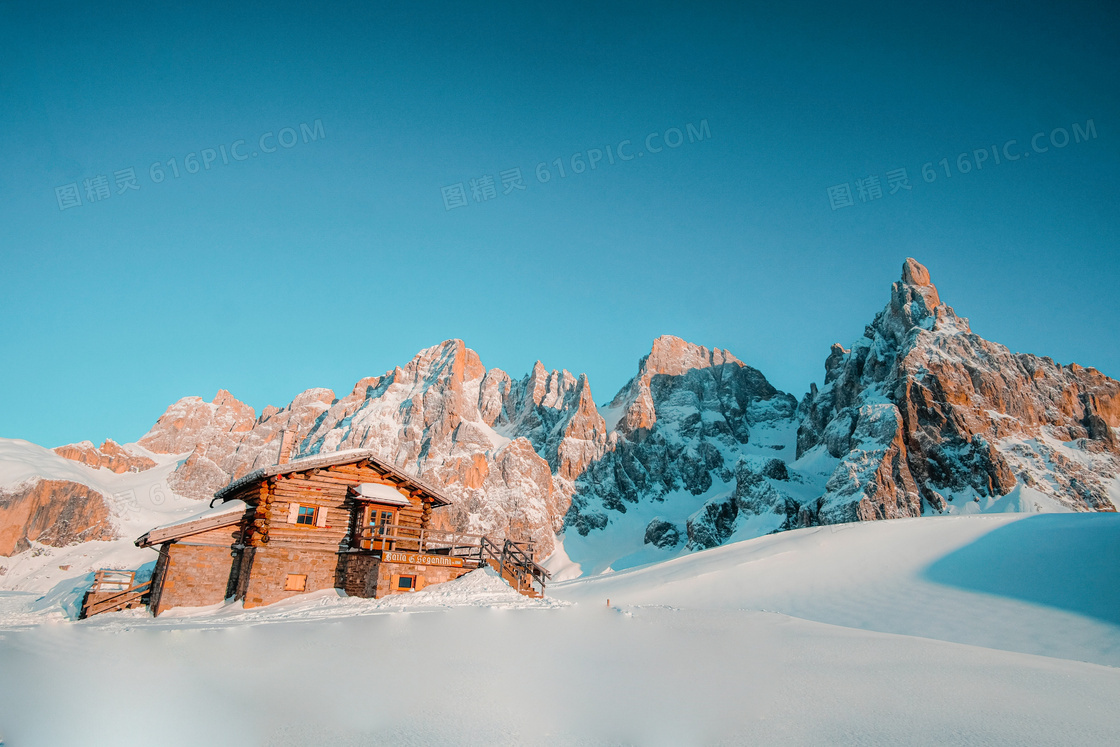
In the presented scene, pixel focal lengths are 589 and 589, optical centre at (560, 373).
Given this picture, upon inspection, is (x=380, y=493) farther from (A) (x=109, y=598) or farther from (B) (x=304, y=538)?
(A) (x=109, y=598)

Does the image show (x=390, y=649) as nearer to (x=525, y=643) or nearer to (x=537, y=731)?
(x=525, y=643)

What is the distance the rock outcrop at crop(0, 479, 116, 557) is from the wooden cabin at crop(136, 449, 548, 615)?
292 feet

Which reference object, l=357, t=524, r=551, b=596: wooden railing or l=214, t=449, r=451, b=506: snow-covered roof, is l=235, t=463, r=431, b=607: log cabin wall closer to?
l=214, t=449, r=451, b=506: snow-covered roof

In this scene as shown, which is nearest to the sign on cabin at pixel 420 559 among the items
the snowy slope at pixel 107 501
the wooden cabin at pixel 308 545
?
the wooden cabin at pixel 308 545

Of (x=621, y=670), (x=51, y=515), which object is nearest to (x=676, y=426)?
(x=51, y=515)

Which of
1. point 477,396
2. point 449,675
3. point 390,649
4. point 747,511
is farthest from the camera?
point 477,396

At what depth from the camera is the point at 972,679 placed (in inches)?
302

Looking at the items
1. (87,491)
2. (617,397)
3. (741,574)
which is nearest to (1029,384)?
(617,397)

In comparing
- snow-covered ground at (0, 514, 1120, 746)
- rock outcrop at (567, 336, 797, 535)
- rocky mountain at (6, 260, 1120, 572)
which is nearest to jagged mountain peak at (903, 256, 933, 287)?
rocky mountain at (6, 260, 1120, 572)

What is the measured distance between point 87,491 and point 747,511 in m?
108

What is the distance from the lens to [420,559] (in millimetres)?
21375

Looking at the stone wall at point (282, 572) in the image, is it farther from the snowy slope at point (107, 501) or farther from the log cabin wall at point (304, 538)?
the snowy slope at point (107, 501)

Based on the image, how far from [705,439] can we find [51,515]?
124 m

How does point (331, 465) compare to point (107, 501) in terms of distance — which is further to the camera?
point (107, 501)
